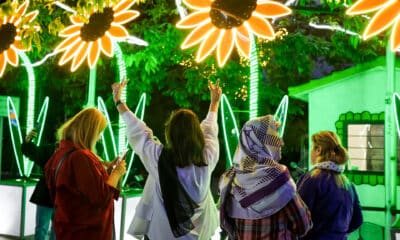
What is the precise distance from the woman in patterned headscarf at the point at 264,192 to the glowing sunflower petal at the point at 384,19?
4.22 ft

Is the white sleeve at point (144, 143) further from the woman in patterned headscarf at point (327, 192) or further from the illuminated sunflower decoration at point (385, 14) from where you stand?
the illuminated sunflower decoration at point (385, 14)

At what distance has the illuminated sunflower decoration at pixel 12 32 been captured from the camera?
19.2ft

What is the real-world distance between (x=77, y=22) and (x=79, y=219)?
258 cm

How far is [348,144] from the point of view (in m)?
8.73

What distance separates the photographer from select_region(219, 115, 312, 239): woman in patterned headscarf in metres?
3.06

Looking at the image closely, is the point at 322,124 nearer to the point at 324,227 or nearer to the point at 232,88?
the point at 232,88

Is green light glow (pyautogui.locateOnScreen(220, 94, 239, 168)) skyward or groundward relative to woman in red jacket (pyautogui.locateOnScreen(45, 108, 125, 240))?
skyward

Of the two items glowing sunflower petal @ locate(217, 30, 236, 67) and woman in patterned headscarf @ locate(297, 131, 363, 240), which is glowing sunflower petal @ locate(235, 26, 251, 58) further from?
woman in patterned headscarf @ locate(297, 131, 363, 240)

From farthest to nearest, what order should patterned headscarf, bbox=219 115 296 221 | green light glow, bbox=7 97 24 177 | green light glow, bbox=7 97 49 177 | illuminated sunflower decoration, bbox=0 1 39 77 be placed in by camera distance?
green light glow, bbox=7 97 24 177
green light glow, bbox=7 97 49 177
illuminated sunflower decoration, bbox=0 1 39 77
patterned headscarf, bbox=219 115 296 221

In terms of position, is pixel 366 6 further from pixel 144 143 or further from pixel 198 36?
pixel 144 143

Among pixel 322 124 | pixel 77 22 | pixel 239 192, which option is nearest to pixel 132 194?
pixel 77 22

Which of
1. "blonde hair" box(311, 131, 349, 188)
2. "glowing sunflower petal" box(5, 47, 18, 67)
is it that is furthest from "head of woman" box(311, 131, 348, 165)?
"glowing sunflower petal" box(5, 47, 18, 67)

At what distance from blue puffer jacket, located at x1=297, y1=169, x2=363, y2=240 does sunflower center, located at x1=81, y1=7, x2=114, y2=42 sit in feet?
8.96

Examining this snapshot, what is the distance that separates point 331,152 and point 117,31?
266cm
